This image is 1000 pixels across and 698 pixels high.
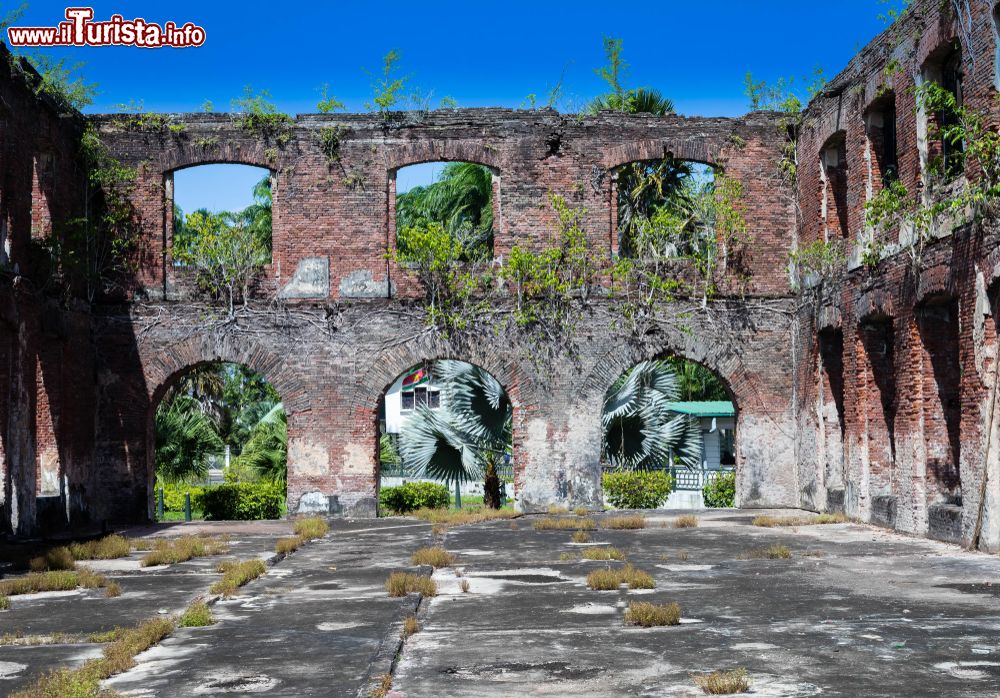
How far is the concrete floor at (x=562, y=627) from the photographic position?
672cm

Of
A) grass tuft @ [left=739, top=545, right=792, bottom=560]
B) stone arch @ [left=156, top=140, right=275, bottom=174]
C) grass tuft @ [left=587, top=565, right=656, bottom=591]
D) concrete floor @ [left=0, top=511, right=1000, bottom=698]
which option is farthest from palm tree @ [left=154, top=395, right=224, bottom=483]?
grass tuft @ [left=587, top=565, right=656, bottom=591]

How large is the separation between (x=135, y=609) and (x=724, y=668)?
513 cm

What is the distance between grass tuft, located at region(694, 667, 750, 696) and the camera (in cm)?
629

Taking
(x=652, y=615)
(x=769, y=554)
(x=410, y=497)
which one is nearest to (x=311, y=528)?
(x=769, y=554)

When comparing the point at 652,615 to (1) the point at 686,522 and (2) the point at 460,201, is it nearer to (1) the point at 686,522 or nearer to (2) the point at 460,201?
(1) the point at 686,522

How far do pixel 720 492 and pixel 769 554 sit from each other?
12932mm

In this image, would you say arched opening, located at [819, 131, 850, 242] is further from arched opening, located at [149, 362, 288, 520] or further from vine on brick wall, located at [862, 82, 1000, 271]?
arched opening, located at [149, 362, 288, 520]

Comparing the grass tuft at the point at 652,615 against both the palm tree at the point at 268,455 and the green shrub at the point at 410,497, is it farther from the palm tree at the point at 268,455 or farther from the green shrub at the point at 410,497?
the palm tree at the point at 268,455

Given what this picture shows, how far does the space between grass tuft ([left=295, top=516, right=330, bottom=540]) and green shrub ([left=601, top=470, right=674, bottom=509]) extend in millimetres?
7387

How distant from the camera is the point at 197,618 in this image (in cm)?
883

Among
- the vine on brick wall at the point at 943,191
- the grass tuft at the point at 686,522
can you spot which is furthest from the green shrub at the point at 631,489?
the vine on brick wall at the point at 943,191

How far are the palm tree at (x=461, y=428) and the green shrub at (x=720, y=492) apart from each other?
559 centimetres

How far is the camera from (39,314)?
1711 centimetres

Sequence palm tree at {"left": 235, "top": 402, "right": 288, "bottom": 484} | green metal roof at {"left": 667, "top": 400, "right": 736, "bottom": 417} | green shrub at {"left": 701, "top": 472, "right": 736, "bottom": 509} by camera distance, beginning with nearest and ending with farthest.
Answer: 1. palm tree at {"left": 235, "top": 402, "right": 288, "bottom": 484}
2. green shrub at {"left": 701, "top": 472, "right": 736, "bottom": 509}
3. green metal roof at {"left": 667, "top": 400, "right": 736, "bottom": 417}
